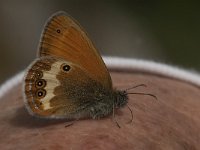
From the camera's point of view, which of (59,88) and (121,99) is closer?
(121,99)

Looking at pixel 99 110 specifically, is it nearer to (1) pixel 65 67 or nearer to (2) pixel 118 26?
(1) pixel 65 67

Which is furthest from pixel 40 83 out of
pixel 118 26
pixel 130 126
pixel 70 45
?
pixel 118 26

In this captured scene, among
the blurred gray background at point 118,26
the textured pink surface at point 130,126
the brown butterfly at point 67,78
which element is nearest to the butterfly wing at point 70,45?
the brown butterfly at point 67,78

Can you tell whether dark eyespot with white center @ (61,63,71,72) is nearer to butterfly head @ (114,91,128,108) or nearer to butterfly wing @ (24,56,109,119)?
butterfly wing @ (24,56,109,119)

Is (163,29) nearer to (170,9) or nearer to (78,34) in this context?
(170,9)

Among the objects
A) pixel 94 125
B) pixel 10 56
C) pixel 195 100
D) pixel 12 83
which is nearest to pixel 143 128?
pixel 94 125
